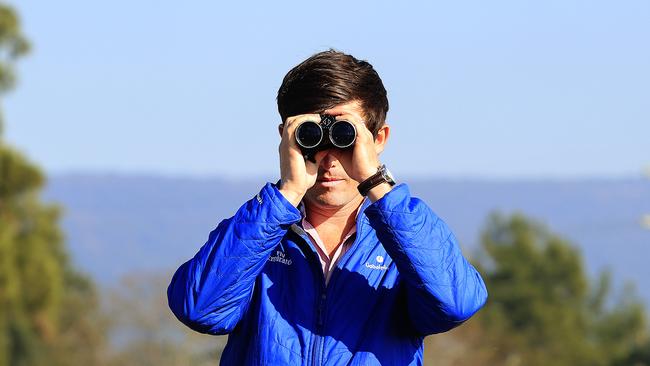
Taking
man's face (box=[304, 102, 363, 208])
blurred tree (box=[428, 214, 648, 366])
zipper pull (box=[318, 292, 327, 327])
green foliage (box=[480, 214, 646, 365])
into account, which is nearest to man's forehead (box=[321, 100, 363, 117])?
man's face (box=[304, 102, 363, 208])

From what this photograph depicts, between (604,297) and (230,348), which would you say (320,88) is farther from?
(604,297)

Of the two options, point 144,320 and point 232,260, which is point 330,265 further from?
point 144,320

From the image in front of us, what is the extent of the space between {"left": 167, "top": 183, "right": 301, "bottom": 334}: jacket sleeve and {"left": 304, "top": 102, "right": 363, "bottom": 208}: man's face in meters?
0.18

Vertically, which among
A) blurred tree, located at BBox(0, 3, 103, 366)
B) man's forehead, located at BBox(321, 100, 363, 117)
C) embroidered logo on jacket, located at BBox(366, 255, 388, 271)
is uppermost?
man's forehead, located at BBox(321, 100, 363, 117)

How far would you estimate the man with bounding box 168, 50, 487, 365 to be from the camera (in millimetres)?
5004

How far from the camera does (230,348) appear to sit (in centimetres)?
523

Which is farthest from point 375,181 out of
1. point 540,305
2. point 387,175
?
point 540,305

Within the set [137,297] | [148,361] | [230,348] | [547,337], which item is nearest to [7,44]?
[230,348]

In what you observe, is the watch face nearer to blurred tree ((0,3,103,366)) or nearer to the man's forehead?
the man's forehead

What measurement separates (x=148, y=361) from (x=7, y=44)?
159 feet

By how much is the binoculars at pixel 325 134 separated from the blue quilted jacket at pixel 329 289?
176 millimetres

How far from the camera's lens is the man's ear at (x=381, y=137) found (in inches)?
209

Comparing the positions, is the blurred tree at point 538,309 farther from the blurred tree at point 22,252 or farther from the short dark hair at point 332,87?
the short dark hair at point 332,87

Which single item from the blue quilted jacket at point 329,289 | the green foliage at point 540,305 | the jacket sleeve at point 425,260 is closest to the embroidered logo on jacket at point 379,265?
the blue quilted jacket at point 329,289
